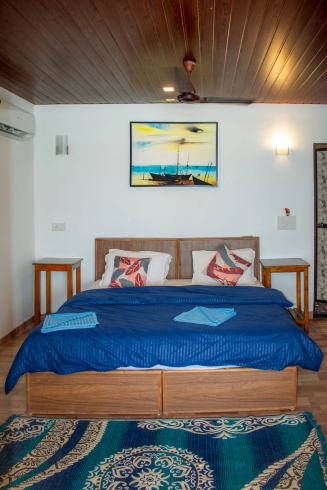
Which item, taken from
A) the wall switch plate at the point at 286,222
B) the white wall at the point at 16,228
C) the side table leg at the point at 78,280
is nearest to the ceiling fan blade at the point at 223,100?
the wall switch plate at the point at 286,222

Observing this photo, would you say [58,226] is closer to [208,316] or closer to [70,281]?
[70,281]

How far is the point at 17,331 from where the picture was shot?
14.0 feet

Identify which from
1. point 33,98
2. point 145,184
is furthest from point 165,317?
point 33,98

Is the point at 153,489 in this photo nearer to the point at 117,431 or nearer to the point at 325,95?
the point at 117,431

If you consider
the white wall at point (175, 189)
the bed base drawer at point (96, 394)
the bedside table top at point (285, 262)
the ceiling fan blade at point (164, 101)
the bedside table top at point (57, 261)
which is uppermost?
the ceiling fan blade at point (164, 101)

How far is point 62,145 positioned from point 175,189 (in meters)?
1.35

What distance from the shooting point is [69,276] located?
14.0 feet

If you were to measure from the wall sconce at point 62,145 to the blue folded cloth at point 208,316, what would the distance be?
8.31ft

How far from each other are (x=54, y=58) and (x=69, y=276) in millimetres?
2092

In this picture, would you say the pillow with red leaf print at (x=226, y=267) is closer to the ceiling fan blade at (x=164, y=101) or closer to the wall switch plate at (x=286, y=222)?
the wall switch plate at (x=286, y=222)

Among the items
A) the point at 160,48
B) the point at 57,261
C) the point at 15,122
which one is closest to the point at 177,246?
the point at 57,261

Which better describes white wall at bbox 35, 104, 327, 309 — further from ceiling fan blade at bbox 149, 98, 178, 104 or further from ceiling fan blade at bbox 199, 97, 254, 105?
ceiling fan blade at bbox 199, 97, 254, 105

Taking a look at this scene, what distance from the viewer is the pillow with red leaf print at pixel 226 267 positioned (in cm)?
407

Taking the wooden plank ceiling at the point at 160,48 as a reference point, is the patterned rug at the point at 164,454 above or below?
below
